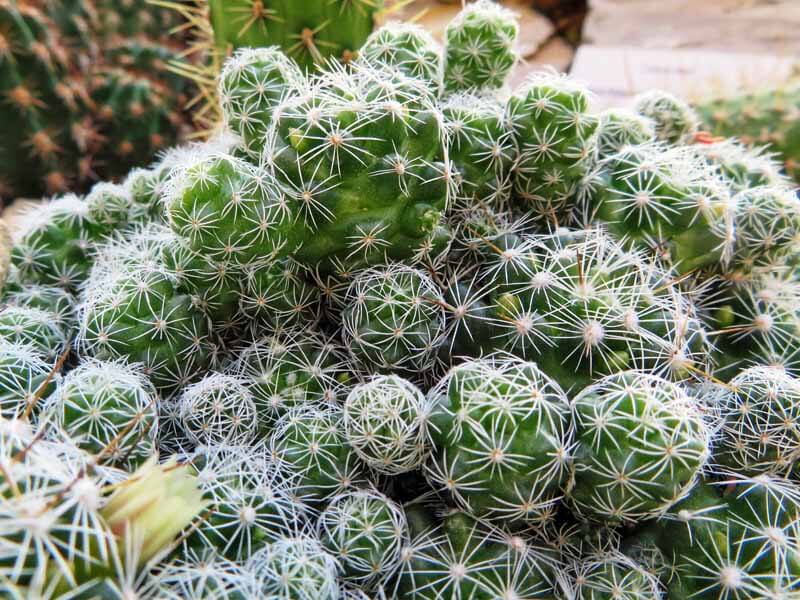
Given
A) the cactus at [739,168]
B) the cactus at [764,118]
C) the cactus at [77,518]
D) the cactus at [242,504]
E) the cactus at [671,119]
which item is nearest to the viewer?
the cactus at [77,518]

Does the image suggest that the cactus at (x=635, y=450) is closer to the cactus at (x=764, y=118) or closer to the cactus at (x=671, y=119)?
the cactus at (x=671, y=119)

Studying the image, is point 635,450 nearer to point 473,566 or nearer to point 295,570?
point 473,566

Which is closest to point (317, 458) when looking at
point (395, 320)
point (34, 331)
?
point (395, 320)

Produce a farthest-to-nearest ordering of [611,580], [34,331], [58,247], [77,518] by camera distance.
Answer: [58,247] < [34,331] < [611,580] < [77,518]

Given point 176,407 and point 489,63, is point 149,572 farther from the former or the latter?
point 489,63

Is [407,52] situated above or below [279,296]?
above

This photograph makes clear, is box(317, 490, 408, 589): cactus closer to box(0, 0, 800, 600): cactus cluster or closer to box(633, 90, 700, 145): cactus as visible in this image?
box(0, 0, 800, 600): cactus cluster

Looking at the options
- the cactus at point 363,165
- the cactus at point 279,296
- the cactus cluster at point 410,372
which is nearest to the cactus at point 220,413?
the cactus cluster at point 410,372
